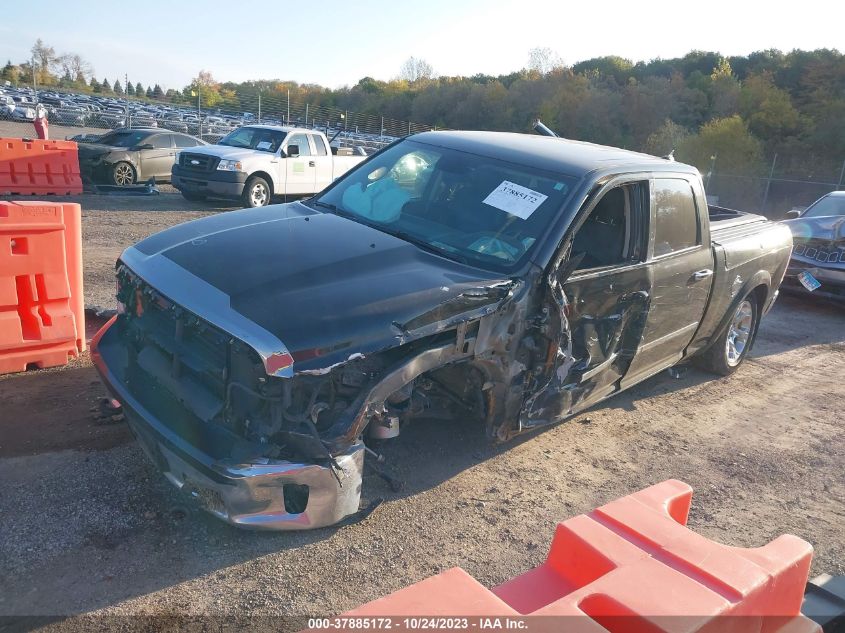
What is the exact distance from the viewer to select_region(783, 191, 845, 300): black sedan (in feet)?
30.2

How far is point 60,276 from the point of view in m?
4.85

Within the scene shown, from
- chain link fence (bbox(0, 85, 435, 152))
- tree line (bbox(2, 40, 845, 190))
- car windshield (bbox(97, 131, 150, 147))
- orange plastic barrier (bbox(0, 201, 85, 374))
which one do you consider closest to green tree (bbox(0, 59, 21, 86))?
tree line (bbox(2, 40, 845, 190))

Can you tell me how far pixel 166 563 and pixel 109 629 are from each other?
41 centimetres

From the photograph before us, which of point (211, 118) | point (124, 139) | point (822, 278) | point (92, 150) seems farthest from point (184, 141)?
point (211, 118)

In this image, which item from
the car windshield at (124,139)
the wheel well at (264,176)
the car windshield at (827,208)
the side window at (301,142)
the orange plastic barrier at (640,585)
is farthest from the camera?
the car windshield at (124,139)

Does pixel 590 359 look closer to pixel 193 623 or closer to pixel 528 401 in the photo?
pixel 528 401

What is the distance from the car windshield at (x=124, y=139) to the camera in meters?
15.5

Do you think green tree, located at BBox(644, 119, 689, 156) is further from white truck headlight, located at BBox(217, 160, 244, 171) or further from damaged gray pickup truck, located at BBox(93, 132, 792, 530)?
damaged gray pickup truck, located at BBox(93, 132, 792, 530)

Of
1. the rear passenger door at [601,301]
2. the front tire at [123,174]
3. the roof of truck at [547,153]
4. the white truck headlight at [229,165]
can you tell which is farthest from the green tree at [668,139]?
the rear passenger door at [601,301]

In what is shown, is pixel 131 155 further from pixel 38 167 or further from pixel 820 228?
pixel 820 228

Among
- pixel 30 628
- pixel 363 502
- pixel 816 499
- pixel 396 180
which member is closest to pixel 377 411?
pixel 363 502

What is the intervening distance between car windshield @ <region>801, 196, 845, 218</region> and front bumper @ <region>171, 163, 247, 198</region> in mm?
10117

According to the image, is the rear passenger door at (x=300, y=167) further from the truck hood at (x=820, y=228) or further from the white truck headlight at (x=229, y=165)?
the truck hood at (x=820, y=228)

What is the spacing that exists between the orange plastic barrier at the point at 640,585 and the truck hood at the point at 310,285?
118 centimetres
